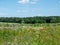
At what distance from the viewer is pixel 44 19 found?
28.5m

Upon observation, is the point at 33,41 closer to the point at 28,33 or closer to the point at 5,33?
the point at 28,33

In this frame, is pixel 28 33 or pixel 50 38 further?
pixel 28 33

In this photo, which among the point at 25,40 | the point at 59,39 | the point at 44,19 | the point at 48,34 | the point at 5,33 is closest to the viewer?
the point at 25,40

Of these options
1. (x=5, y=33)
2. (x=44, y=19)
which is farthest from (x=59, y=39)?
(x=44, y=19)

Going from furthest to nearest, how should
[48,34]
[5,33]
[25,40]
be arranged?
[5,33] < [48,34] < [25,40]

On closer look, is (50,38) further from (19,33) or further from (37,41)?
(19,33)

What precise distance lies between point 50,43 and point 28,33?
1.52 meters

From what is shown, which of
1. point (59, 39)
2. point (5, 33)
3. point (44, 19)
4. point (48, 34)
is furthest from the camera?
point (44, 19)

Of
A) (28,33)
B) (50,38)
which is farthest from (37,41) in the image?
(28,33)

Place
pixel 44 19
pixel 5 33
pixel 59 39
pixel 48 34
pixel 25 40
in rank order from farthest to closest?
pixel 44 19
pixel 5 33
pixel 48 34
pixel 59 39
pixel 25 40

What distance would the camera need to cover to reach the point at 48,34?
8.53 meters

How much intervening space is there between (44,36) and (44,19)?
20352 mm

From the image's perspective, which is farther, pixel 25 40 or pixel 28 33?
pixel 28 33

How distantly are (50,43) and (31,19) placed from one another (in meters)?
21.2
